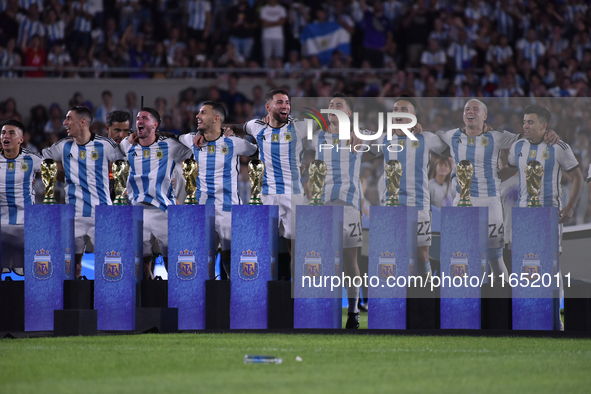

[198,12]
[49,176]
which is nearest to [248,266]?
[49,176]

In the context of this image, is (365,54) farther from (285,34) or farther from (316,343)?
(316,343)

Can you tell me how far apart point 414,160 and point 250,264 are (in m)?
1.72

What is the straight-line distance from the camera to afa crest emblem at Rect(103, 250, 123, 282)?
279 inches

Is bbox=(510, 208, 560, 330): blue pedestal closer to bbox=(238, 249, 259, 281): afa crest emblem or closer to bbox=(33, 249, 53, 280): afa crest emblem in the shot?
bbox=(238, 249, 259, 281): afa crest emblem

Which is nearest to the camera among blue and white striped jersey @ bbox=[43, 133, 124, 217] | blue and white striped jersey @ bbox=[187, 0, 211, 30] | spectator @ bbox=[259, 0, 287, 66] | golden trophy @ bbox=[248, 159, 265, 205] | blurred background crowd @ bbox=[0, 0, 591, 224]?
golden trophy @ bbox=[248, 159, 265, 205]

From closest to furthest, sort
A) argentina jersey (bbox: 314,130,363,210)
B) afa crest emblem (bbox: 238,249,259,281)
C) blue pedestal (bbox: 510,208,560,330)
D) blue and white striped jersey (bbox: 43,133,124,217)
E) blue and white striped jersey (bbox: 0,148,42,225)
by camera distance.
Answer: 1. blue pedestal (bbox: 510,208,560,330)
2. afa crest emblem (bbox: 238,249,259,281)
3. argentina jersey (bbox: 314,130,363,210)
4. blue and white striped jersey (bbox: 43,133,124,217)
5. blue and white striped jersey (bbox: 0,148,42,225)

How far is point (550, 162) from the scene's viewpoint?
293 inches

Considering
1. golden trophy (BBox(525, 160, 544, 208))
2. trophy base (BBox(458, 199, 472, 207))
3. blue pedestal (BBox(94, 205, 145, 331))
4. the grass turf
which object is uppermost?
golden trophy (BBox(525, 160, 544, 208))

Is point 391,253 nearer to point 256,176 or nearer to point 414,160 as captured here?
point 414,160

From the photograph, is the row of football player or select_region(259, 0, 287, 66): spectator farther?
select_region(259, 0, 287, 66): spectator

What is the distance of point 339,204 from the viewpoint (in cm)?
761

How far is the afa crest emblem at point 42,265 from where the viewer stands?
23.4 ft

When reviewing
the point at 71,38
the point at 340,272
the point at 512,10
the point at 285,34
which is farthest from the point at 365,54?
the point at 340,272

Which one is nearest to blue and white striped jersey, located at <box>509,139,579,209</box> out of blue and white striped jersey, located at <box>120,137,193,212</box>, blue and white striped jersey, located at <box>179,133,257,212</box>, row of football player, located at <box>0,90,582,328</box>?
row of football player, located at <box>0,90,582,328</box>
